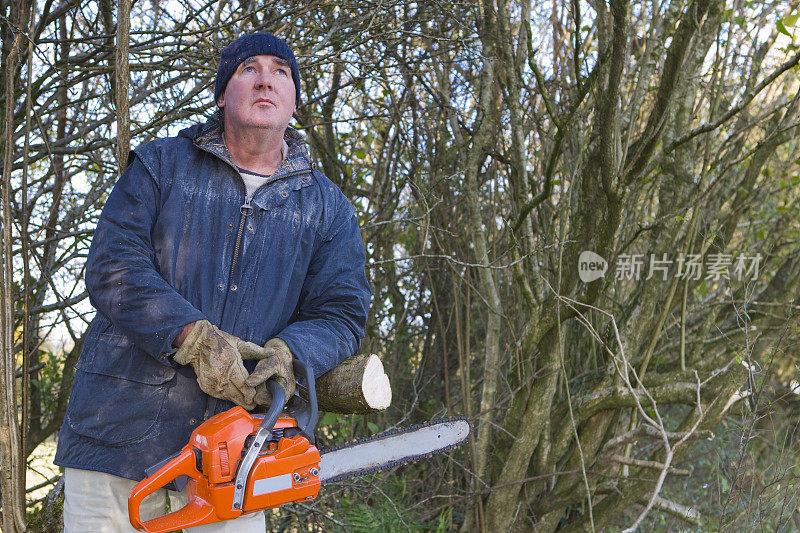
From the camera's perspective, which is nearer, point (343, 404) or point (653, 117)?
point (343, 404)

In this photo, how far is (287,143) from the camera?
2518 mm

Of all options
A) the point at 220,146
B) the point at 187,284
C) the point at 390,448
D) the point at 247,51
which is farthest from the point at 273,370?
the point at 247,51

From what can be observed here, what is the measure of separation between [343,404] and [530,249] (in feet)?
7.56

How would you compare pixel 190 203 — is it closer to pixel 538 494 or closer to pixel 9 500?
pixel 9 500

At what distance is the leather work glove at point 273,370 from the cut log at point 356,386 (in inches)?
7.6

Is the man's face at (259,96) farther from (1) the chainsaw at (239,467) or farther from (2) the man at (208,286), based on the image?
(1) the chainsaw at (239,467)

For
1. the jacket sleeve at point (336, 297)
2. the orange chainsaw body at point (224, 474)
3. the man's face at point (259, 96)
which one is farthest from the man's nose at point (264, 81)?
the orange chainsaw body at point (224, 474)

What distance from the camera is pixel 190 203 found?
221 cm

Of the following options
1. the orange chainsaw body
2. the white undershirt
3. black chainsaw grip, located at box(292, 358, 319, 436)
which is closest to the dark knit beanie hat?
the white undershirt

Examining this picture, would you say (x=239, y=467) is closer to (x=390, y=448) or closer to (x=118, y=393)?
(x=118, y=393)

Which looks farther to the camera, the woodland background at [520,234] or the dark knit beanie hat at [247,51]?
the woodland background at [520,234]

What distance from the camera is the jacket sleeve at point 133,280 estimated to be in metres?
2.00

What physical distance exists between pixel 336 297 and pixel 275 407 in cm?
51

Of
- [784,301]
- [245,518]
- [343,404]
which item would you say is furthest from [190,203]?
[784,301]
